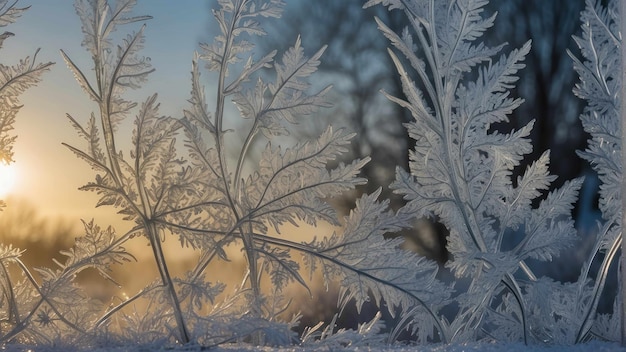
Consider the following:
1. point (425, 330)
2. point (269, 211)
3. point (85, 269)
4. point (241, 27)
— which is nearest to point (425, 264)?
point (425, 330)

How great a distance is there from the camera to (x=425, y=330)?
205 centimetres

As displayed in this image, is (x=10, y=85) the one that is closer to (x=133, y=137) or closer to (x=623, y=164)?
(x=133, y=137)

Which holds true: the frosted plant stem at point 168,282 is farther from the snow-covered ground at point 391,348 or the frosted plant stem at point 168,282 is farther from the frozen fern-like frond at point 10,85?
the frozen fern-like frond at point 10,85

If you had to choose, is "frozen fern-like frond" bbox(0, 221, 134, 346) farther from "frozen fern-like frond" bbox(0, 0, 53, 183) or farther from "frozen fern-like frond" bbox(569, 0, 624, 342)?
"frozen fern-like frond" bbox(569, 0, 624, 342)

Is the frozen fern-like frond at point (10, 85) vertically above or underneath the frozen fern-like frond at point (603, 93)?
above

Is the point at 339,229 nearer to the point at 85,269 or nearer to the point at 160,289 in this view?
the point at 160,289

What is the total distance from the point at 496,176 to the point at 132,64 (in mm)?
1126

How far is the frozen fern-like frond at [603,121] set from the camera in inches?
83.7

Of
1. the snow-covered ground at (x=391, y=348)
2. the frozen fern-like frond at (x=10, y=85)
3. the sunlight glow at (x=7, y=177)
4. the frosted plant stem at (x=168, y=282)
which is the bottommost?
the snow-covered ground at (x=391, y=348)

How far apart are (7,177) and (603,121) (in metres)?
1.84

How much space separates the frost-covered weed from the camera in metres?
1.98

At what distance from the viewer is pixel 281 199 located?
2010mm

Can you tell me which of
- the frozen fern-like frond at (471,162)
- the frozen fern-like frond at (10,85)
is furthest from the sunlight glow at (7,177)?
the frozen fern-like frond at (471,162)

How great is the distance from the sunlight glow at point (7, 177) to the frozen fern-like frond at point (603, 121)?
1728 mm
